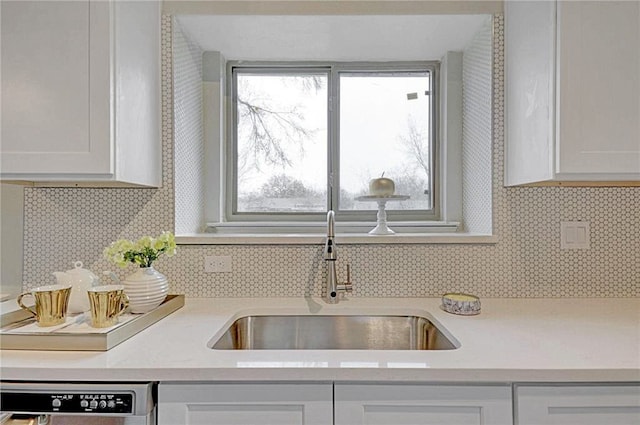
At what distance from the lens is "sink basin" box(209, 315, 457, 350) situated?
4.71 feet

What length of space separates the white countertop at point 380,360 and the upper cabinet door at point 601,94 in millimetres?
522

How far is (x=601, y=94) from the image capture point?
1218mm

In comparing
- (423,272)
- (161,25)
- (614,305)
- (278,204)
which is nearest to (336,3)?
(161,25)

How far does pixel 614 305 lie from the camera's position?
1457 mm

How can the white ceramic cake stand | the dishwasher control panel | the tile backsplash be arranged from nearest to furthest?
1. the dishwasher control panel
2. the tile backsplash
3. the white ceramic cake stand

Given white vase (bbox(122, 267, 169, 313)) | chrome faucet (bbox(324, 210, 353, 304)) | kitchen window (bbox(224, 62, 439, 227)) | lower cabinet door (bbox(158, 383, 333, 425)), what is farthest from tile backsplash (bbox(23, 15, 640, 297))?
lower cabinet door (bbox(158, 383, 333, 425))

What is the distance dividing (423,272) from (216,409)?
0.97 metres

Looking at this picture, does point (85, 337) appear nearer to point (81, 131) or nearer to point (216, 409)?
point (216, 409)

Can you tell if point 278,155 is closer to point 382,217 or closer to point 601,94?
point 382,217

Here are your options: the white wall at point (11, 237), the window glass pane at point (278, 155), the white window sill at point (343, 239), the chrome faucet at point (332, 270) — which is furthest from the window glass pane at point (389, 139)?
the white wall at point (11, 237)

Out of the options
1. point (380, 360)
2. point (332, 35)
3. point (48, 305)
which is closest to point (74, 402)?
point (48, 305)

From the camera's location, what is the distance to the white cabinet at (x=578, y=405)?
91cm

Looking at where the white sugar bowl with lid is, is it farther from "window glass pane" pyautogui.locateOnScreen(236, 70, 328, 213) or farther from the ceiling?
the ceiling

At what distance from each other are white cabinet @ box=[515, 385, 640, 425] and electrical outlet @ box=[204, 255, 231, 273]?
43.7 inches
